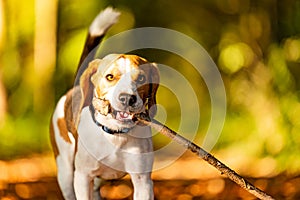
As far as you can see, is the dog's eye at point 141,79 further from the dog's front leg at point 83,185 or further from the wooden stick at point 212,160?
the dog's front leg at point 83,185

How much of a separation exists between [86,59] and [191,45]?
168 mm

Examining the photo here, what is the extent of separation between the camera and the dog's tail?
123 cm

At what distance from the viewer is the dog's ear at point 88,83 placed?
46.9 inches

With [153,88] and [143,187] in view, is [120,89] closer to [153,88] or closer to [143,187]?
[153,88]

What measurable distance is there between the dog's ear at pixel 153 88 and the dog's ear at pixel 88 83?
0.27 feet

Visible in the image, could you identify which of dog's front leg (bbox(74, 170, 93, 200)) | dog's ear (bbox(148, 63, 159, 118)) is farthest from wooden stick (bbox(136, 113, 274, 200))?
dog's front leg (bbox(74, 170, 93, 200))

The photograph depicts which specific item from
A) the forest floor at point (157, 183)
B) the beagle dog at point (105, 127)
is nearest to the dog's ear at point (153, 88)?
the beagle dog at point (105, 127)

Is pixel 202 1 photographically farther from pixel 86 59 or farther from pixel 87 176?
pixel 87 176

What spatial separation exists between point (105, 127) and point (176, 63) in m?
0.16

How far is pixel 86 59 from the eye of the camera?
1229 mm

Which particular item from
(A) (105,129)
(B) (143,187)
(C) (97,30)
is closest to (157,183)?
(B) (143,187)

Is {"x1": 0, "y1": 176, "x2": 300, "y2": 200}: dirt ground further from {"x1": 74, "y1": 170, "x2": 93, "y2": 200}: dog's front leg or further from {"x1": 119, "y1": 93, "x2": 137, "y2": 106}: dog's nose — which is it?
{"x1": 119, "y1": 93, "x2": 137, "y2": 106}: dog's nose

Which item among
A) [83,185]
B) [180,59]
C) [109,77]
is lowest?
[83,185]

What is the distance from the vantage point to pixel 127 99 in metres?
1.15
